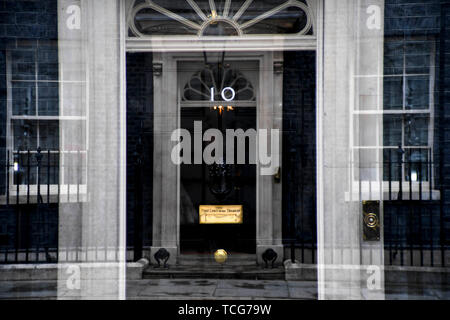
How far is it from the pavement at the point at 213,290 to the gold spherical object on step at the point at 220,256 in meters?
0.20

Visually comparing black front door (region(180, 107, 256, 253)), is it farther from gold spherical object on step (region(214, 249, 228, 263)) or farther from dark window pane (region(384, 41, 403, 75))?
dark window pane (region(384, 41, 403, 75))

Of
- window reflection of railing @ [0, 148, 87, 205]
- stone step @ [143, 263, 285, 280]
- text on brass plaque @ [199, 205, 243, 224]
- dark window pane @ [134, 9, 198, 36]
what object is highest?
dark window pane @ [134, 9, 198, 36]

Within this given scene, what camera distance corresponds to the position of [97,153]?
5.51 meters

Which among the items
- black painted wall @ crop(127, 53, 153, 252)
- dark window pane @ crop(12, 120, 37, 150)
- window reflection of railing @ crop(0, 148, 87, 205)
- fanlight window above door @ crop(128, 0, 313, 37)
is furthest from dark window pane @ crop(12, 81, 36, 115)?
fanlight window above door @ crop(128, 0, 313, 37)

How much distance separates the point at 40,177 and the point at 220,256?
198 centimetres

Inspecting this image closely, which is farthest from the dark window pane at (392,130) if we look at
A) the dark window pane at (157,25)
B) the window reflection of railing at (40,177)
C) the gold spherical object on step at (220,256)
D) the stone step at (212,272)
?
the window reflection of railing at (40,177)

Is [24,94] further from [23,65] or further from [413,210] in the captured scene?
[413,210]

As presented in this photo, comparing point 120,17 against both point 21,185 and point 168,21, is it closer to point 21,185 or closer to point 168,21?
point 168,21

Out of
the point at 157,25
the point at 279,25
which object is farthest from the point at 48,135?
the point at 279,25

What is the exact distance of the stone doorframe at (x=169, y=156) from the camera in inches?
221

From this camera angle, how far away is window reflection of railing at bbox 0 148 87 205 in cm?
554

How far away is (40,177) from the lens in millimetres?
5641

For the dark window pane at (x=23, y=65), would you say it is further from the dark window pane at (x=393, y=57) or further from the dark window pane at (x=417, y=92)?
the dark window pane at (x=417, y=92)

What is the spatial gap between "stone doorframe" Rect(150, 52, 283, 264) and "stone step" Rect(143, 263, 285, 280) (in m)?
0.10
